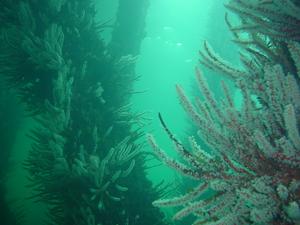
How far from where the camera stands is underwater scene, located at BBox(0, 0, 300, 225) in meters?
1.79

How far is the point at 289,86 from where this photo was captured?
5.59 feet

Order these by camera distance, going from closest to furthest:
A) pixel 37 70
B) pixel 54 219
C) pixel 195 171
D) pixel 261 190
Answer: pixel 261 190 < pixel 195 171 < pixel 54 219 < pixel 37 70

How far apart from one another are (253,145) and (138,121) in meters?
5.23

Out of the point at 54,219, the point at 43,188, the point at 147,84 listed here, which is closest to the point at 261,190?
the point at 54,219

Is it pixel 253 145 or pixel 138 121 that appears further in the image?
pixel 138 121

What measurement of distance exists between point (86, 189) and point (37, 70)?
2.64 meters

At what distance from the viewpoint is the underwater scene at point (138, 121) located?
1792 mm

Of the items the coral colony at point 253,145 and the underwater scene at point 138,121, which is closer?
the coral colony at point 253,145

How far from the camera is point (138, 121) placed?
702 centimetres

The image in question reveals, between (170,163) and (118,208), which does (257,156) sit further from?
(118,208)

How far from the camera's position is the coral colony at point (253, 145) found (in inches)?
64.2

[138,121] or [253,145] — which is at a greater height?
[138,121]

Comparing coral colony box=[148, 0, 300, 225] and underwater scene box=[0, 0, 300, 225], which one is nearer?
coral colony box=[148, 0, 300, 225]

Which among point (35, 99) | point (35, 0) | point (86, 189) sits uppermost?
point (35, 0)
